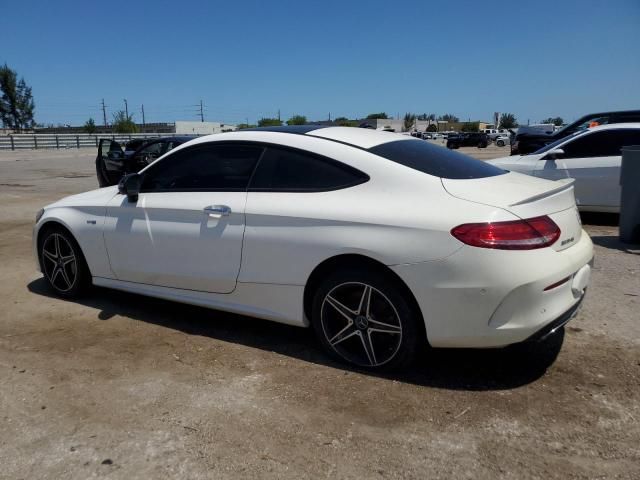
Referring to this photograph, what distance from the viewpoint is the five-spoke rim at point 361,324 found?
3.31m

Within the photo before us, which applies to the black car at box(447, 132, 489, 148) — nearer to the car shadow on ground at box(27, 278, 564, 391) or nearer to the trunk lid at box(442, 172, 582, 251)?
the car shadow on ground at box(27, 278, 564, 391)

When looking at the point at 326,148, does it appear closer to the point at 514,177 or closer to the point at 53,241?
the point at 514,177

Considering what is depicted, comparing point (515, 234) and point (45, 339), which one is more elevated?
point (515, 234)

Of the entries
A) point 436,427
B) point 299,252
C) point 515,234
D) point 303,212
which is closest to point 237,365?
point 299,252

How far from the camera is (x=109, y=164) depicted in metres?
10.7

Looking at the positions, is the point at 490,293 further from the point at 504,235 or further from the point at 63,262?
the point at 63,262

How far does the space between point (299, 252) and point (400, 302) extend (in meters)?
0.74

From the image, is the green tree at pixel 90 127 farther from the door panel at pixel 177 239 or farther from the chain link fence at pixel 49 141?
the door panel at pixel 177 239

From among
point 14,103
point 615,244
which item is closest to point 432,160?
point 615,244

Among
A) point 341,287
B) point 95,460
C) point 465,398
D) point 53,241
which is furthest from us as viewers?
point 53,241

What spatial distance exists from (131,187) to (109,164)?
7.07m

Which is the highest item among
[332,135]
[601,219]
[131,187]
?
[332,135]

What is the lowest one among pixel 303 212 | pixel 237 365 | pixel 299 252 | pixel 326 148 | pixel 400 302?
pixel 237 365

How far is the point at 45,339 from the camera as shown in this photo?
4.11m
